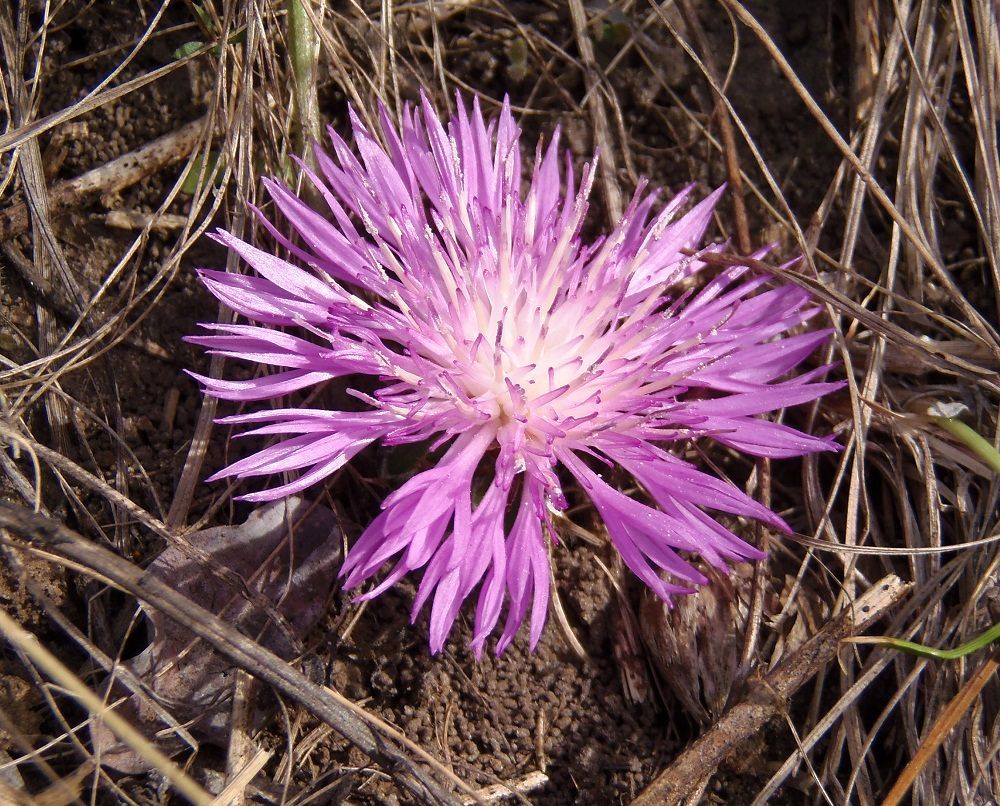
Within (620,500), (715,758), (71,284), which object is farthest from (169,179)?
(715,758)

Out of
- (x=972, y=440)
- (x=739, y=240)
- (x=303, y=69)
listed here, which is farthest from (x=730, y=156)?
(x=303, y=69)

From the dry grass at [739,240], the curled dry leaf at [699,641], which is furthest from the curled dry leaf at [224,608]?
the curled dry leaf at [699,641]

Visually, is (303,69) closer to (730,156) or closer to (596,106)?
(596,106)

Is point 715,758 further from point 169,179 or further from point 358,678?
point 169,179

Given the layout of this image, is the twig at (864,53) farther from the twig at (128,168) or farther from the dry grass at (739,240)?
the twig at (128,168)

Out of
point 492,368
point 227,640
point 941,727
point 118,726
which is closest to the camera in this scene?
point 118,726

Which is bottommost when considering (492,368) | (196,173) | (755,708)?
(755,708)
